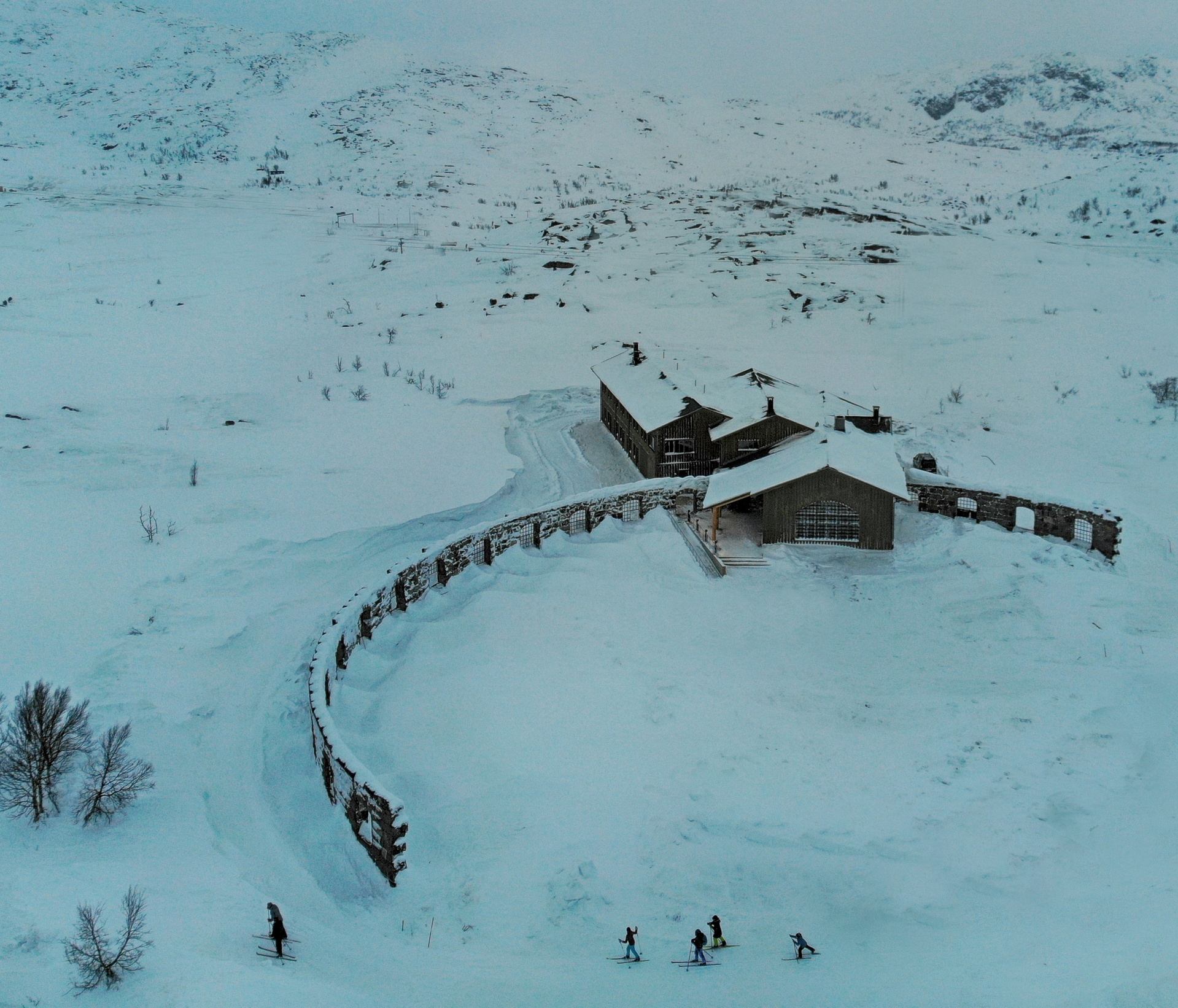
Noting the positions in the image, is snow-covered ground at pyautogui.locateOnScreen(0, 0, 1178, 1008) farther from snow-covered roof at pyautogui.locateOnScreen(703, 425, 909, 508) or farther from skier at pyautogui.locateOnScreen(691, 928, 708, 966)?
snow-covered roof at pyautogui.locateOnScreen(703, 425, 909, 508)

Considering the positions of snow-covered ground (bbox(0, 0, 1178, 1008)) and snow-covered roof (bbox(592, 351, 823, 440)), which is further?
snow-covered roof (bbox(592, 351, 823, 440))

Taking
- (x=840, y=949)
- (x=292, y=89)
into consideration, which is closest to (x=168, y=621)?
(x=840, y=949)

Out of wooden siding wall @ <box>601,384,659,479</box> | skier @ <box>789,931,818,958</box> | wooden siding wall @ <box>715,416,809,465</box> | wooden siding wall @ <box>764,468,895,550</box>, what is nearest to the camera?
skier @ <box>789,931,818,958</box>

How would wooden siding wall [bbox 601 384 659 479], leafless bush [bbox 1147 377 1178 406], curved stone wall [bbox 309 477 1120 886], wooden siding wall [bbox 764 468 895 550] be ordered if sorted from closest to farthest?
1. curved stone wall [bbox 309 477 1120 886]
2. wooden siding wall [bbox 764 468 895 550]
3. wooden siding wall [bbox 601 384 659 479]
4. leafless bush [bbox 1147 377 1178 406]

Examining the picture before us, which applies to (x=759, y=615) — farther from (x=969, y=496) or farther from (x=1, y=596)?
(x=1, y=596)

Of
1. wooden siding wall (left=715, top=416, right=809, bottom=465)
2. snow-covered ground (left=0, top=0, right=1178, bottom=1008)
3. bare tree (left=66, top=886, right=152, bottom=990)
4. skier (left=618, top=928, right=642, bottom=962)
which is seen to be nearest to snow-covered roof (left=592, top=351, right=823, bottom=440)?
wooden siding wall (left=715, top=416, right=809, bottom=465)

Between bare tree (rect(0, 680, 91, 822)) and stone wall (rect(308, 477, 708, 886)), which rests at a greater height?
bare tree (rect(0, 680, 91, 822))

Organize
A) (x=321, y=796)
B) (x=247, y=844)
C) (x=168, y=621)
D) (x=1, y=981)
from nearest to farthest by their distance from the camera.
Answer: (x=1, y=981)
(x=247, y=844)
(x=321, y=796)
(x=168, y=621)
